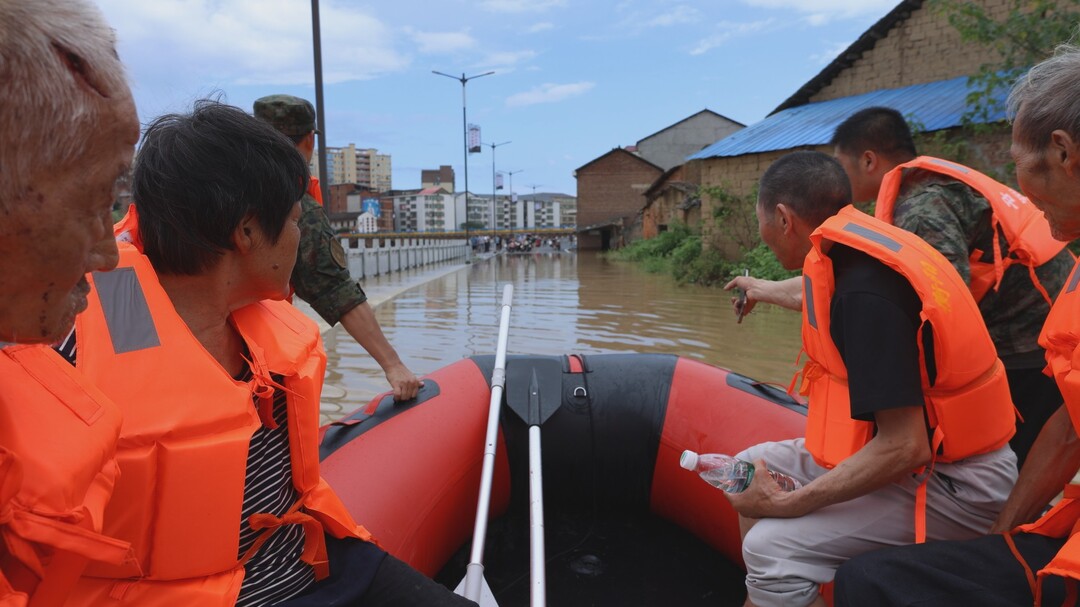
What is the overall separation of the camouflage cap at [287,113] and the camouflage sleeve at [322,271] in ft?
1.02

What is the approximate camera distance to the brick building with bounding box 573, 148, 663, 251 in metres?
46.7

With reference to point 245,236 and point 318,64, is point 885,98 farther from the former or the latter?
point 245,236

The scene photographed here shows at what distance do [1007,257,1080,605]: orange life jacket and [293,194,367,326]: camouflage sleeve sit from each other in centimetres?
217

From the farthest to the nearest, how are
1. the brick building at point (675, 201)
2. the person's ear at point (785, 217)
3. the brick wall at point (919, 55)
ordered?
the brick building at point (675, 201) < the brick wall at point (919, 55) < the person's ear at point (785, 217)

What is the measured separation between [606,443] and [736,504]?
3.78ft

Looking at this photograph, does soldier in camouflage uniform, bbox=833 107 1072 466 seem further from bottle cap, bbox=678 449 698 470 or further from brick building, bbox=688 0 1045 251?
brick building, bbox=688 0 1045 251

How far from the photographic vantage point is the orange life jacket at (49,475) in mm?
807

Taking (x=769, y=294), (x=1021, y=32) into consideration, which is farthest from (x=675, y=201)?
(x=769, y=294)

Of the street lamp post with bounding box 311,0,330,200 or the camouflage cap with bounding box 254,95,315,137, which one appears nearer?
the camouflage cap with bounding box 254,95,315,137

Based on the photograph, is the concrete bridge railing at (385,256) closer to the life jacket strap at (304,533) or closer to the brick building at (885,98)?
the brick building at (885,98)

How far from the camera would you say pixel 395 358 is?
288 centimetres

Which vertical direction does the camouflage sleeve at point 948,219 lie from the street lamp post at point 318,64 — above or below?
below

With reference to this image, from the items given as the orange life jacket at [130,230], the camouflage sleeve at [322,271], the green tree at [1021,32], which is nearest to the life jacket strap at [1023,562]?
the orange life jacket at [130,230]

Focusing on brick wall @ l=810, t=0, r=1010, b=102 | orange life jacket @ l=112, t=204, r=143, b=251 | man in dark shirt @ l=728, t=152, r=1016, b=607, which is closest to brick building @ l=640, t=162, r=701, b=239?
brick wall @ l=810, t=0, r=1010, b=102
